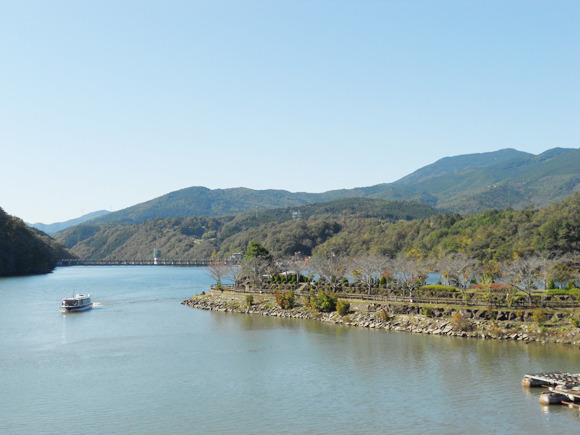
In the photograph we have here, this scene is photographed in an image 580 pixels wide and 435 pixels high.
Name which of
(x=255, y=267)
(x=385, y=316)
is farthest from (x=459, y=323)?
(x=255, y=267)

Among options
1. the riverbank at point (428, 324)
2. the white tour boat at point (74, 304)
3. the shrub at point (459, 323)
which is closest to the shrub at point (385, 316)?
the riverbank at point (428, 324)

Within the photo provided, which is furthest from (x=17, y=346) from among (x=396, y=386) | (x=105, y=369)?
(x=396, y=386)

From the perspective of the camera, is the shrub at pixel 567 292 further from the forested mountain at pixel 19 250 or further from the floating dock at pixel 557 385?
the forested mountain at pixel 19 250

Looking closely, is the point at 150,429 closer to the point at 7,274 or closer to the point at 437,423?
the point at 437,423

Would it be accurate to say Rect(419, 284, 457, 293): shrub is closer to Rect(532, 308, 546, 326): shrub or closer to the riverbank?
the riverbank

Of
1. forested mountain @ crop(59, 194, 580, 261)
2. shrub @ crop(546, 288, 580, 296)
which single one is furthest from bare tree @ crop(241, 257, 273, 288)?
forested mountain @ crop(59, 194, 580, 261)
